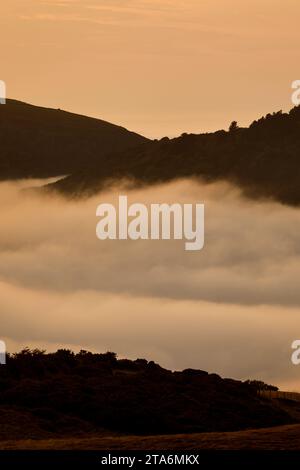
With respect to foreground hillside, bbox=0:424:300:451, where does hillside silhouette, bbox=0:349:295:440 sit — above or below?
above

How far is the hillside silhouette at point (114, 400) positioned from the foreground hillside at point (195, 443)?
9.00 m

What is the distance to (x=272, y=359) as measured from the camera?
183000mm

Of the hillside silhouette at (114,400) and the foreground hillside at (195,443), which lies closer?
the foreground hillside at (195,443)

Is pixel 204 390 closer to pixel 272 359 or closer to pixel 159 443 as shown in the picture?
pixel 159 443

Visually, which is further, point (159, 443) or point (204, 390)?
point (204, 390)

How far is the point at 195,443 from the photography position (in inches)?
2141

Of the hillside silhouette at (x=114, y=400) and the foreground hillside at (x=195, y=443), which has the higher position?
the hillside silhouette at (x=114, y=400)

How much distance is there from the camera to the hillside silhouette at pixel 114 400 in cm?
7244

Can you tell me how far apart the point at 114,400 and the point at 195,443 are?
23.3 meters

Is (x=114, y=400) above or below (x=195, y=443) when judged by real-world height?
above

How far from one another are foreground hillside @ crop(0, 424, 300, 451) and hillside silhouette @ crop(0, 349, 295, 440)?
9.00 meters

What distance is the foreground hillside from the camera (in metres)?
53.8
